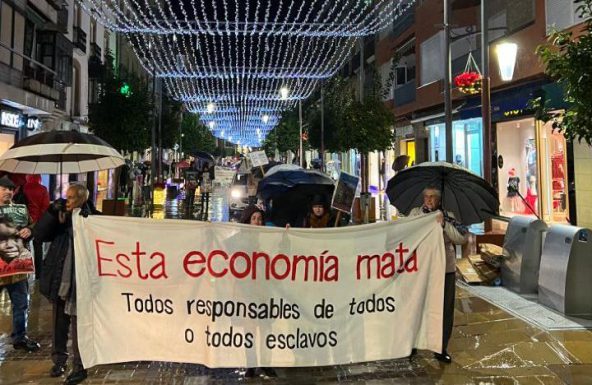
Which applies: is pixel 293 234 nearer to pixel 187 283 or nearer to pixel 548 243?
pixel 187 283

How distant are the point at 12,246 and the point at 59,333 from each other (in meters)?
1.13

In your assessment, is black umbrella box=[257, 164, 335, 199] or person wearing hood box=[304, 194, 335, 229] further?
black umbrella box=[257, 164, 335, 199]

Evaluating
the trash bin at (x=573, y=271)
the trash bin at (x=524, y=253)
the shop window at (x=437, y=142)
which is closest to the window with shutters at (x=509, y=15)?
the shop window at (x=437, y=142)

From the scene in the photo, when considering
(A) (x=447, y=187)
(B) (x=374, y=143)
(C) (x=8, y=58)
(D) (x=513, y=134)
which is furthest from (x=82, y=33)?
(A) (x=447, y=187)

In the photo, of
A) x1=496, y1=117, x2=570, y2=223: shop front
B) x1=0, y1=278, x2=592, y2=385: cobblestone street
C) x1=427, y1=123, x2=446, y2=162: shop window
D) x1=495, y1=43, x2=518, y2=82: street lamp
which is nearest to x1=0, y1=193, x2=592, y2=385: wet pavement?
x1=0, y1=278, x2=592, y2=385: cobblestone street

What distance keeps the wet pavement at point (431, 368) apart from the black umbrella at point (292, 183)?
10.6 feet

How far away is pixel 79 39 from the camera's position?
88.7 ft

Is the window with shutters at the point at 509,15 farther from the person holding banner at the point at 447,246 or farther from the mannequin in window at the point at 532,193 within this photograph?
the person holding banner at the point at 447,246

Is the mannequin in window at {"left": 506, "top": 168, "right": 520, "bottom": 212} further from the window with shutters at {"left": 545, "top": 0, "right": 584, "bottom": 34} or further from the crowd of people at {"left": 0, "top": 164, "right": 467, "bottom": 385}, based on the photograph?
the crowd of people at {"left": 0, "top": 164, "right": 467, "bottom": 385}

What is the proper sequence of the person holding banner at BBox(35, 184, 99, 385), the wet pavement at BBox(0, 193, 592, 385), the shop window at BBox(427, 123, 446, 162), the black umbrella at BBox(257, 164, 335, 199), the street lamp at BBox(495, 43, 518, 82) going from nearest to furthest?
1. the person holding banner at BBox(35, 184, 99, 385)
2. the wet pavement at BBox(0, 193, 592, 385)
3. the black umbrella at BBox(257, 164, 335, 199)
4. the street lamp at BBox(495, 43, 518, 82)
5. the shop window at BBox(427, 123, 446, 162)

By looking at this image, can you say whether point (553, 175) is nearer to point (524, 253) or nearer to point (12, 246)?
point (524, 253)

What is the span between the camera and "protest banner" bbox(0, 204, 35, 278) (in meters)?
5.41

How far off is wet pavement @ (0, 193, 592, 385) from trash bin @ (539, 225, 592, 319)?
664mm

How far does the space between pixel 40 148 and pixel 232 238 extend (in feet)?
8.23
